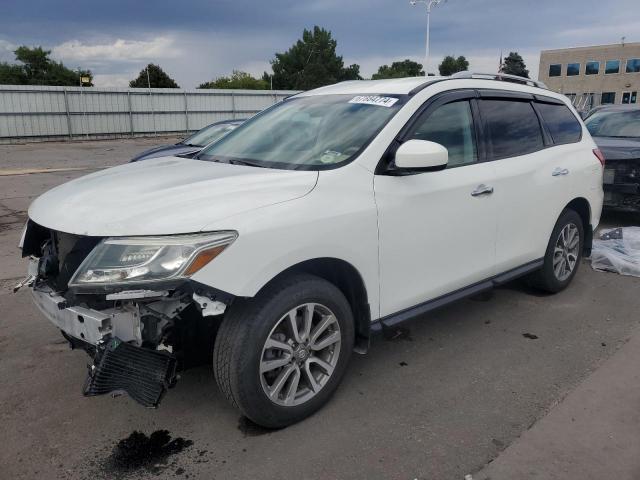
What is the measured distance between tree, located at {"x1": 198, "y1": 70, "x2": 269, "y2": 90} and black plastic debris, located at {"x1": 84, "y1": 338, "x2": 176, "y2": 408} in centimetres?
8657

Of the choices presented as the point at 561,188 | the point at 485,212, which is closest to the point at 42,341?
the point at 485,212

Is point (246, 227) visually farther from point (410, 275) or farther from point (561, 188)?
point (561, 188)

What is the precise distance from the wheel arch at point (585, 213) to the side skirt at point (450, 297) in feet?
2.44

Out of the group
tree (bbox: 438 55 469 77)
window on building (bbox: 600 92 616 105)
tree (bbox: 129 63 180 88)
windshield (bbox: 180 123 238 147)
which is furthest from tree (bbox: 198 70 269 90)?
windshield (bbox: 180 123 238 147)

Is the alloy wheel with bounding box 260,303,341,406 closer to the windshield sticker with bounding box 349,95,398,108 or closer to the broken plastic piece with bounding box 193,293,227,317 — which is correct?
the broken plastic piece with bounding box 193,293,227,317

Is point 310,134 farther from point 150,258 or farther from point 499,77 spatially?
point 499,77

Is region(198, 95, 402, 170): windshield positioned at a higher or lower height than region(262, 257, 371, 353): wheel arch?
higher

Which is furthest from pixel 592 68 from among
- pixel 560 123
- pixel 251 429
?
pixel 251 429

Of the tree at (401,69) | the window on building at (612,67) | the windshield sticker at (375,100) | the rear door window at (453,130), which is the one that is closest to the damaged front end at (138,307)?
the windshield sticker at (375,100)

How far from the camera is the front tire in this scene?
8.35 ft

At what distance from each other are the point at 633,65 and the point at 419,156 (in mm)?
71280

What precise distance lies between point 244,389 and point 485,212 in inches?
80.6

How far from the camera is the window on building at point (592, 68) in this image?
213 ft

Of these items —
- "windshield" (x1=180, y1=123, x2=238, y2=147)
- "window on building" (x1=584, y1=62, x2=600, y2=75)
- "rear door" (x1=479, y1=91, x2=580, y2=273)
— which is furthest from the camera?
"window on building" (x1=584, y1=62, x2=600, y2=75)
